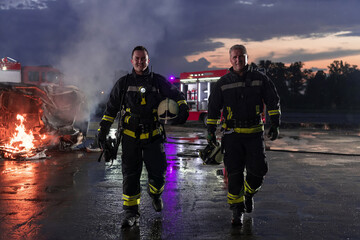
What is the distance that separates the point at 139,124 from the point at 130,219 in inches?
39.9

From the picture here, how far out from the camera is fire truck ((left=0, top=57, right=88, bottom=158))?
8711 mm

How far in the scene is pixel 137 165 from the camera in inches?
165

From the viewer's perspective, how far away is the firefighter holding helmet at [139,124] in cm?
416

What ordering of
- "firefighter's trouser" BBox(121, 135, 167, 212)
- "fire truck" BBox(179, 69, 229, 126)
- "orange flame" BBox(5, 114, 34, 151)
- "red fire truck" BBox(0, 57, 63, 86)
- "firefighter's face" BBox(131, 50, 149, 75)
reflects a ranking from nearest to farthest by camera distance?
"firefighter's trouser" BBox(121, 135, 167, 212) → "firefighter's face" BBox(131, 50, 149, 75) → "orange flame" BBox(5, 114, 34, 151) → "red fire truck" BBox(0, 57, 63, 86) → "fire truck" BBox(179, 69, 229, 126)

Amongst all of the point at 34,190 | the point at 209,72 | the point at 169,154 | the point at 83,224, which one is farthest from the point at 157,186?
the point at 209,72

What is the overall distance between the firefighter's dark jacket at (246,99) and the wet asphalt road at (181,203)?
3.43ft

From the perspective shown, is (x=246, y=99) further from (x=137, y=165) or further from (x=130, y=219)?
(x=130, y=219)

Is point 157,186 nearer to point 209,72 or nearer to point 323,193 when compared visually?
point 323,193

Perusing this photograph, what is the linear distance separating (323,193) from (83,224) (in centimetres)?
335

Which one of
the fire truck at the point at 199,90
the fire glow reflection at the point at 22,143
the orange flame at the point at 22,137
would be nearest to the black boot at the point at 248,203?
the fire glow reflection at the point at 22,143

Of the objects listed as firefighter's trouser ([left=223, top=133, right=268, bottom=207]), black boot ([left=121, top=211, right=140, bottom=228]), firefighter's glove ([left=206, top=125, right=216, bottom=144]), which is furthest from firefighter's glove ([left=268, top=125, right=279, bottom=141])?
black boot ([left=121, top=211, right=140, bottom=228])

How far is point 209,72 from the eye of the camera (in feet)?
66.1

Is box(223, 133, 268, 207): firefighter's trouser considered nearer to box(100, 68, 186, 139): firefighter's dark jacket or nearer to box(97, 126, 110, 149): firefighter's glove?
box(100, 68, 186, 139): firefighter's dark jacket

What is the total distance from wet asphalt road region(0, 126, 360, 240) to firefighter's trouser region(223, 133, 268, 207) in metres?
0.34
